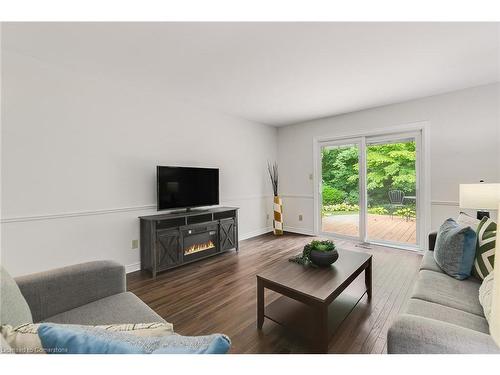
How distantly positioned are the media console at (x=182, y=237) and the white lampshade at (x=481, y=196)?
2890 mm

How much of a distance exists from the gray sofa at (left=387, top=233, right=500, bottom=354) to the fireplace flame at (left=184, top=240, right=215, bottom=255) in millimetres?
2501

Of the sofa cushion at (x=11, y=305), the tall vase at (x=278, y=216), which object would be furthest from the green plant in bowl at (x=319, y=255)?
the tall vase at (x=278, y=216)

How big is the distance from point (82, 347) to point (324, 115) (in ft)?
14.7

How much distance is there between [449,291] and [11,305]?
235 cm

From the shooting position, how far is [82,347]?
1.88ft

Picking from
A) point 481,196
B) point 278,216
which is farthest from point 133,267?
point 481,196

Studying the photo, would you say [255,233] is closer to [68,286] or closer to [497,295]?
[68,286]

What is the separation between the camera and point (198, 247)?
324 cm

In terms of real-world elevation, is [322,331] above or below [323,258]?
below

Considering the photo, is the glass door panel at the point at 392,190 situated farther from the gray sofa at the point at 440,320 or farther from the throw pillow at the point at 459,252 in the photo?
the throw pillow at the point at 459,252

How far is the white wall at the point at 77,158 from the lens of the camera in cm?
215

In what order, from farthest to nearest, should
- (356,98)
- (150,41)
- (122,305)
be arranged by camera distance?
(356,98) → (150,41) → (122,305)
